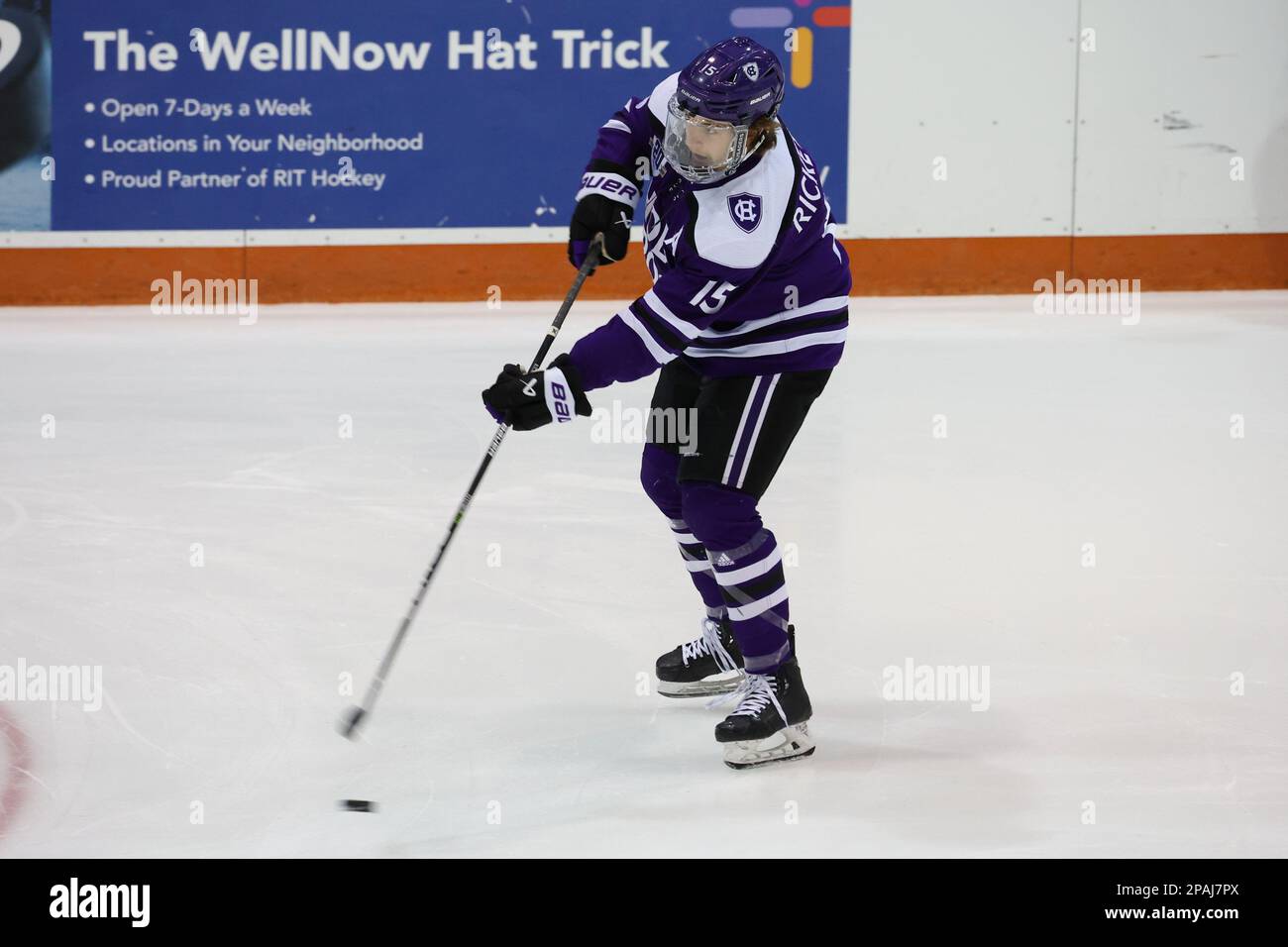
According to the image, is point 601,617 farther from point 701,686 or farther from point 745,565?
point 745,565

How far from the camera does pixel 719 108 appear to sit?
273cm

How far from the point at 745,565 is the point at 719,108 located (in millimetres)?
751

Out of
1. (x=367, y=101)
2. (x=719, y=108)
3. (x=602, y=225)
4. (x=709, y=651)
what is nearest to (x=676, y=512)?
(x=709, y=651)

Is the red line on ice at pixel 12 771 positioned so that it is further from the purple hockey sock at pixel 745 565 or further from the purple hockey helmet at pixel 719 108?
the purple hockey helmet at pixel 719 108

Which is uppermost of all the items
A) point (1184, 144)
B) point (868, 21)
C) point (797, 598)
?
point (868, 21)

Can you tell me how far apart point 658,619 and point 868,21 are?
18.3 feet

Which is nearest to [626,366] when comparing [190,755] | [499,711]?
[499,711]

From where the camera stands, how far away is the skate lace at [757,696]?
9.54 feet

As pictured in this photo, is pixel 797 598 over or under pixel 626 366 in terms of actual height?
under

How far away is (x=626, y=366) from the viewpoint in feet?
9.09

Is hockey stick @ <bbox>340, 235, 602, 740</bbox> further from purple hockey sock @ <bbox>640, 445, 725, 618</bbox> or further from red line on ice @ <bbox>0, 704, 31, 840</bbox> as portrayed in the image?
red line on ice @ <bbox>0, 704, 31, 840</bbox>

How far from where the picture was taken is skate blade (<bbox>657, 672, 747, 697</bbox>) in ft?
10.7

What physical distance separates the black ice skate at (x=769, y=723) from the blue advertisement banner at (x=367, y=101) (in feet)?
19.1

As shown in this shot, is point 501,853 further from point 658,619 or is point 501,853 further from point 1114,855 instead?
point 658,619
